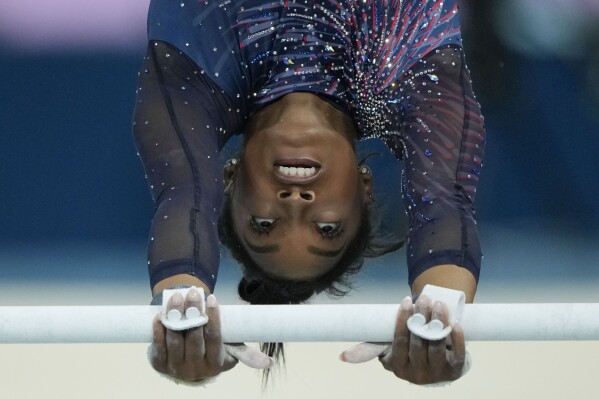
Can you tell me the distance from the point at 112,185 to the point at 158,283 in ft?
4.04

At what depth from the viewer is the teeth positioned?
1.62 meters

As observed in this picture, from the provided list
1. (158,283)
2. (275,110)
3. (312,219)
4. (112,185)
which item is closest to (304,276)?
(312,219)

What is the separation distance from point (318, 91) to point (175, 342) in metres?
0.61

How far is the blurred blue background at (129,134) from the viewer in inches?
99.7

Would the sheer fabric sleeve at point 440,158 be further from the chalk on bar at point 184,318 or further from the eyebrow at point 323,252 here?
the chalk on bar at point 184,318

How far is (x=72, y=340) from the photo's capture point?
4.02ft

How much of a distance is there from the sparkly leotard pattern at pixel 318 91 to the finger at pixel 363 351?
16cm

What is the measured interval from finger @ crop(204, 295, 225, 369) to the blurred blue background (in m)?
1.27

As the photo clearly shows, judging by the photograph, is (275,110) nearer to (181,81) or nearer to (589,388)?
(181,81)

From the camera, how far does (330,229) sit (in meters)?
1.65

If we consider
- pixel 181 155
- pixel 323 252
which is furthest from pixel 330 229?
pixel 181 155

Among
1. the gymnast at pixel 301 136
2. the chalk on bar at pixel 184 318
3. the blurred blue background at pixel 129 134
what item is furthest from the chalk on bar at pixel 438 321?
the blurred blue background at pixel 129 134

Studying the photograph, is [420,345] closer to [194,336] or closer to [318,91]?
[194,336]

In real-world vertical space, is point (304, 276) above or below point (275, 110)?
below
